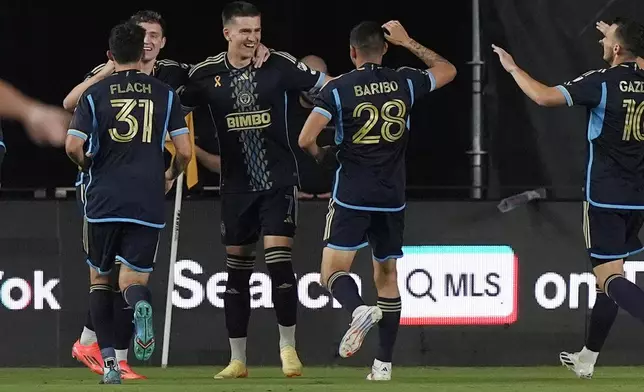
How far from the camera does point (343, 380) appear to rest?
431 inches

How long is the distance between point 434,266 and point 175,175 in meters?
2.77

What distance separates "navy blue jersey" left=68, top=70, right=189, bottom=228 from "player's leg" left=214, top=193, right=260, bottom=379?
3.44ft

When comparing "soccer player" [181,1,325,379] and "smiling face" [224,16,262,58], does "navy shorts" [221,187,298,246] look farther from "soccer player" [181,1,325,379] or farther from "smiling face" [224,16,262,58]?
"smiling face" [224,16,262,58]

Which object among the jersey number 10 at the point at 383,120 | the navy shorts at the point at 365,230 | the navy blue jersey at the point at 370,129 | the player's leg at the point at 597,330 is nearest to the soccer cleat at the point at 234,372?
the navy shorts at the point at 365,230

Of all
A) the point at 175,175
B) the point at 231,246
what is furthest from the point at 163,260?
the point at 175,175

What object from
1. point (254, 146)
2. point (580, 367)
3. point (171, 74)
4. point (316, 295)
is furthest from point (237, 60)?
point (580, 367)

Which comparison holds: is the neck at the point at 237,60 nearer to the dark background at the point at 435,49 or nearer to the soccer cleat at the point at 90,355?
the soccer cleat at the point at 90,355

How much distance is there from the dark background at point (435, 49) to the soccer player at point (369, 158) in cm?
200

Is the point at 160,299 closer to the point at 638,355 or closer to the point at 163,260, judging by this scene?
the point at 163,260

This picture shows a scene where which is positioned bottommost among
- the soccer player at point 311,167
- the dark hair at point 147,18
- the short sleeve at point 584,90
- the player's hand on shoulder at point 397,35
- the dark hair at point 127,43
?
the soccer player at point 311,167

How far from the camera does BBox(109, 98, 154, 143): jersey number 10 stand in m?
10.2

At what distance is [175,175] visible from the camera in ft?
34.4

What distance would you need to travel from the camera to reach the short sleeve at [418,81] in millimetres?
10859

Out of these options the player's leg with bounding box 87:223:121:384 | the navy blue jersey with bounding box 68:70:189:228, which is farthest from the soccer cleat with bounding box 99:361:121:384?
the navy blue jersey with bounding box 68:70:189:228
